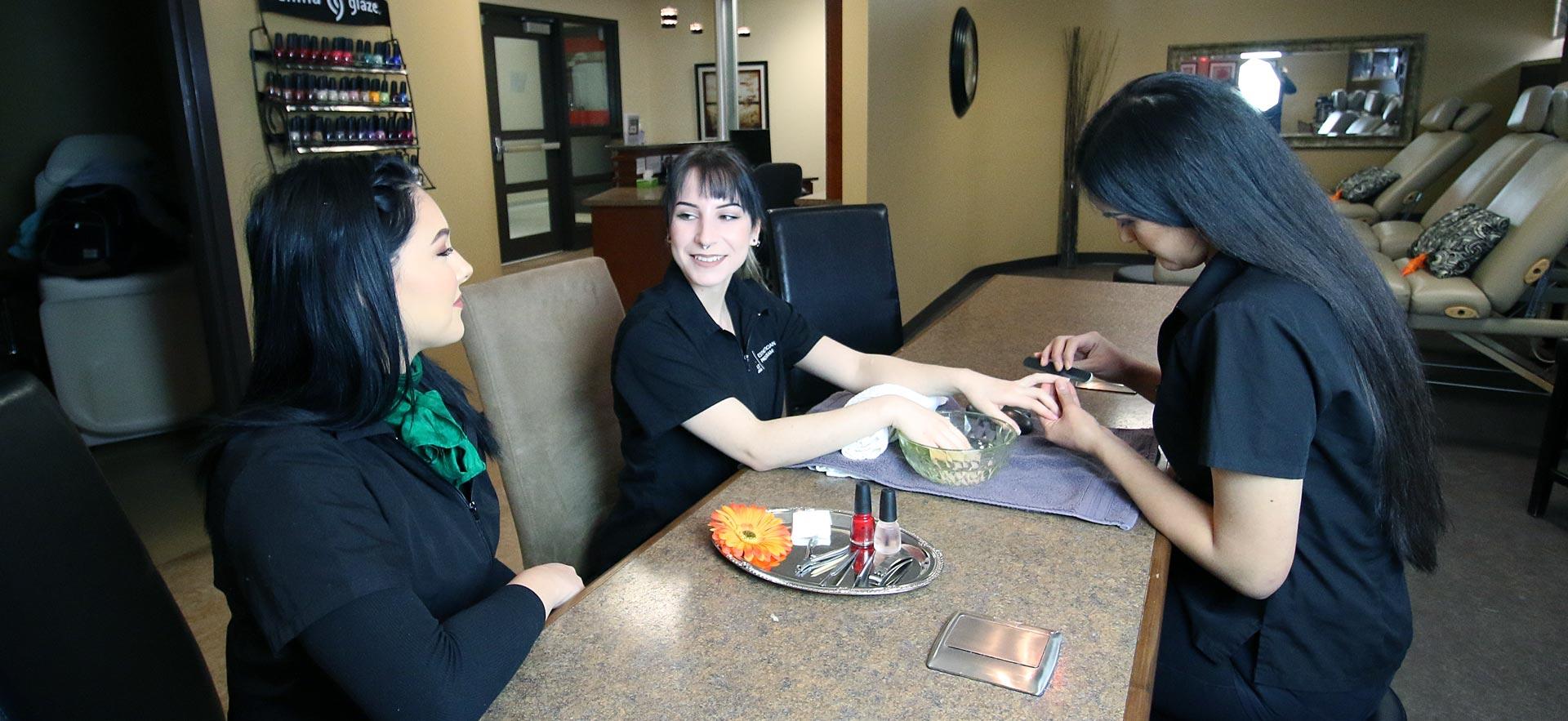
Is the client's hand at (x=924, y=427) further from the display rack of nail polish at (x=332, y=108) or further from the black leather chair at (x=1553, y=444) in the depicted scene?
the display rack of nail polish at (x=332, y=108)

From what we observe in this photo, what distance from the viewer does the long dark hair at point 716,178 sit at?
1.59m

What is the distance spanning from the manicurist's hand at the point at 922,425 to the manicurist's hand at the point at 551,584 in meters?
0.53

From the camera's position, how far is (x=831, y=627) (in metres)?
1.00

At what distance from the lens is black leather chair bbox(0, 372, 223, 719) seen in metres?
0.72

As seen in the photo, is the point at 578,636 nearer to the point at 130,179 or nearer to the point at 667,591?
the point at 667,591

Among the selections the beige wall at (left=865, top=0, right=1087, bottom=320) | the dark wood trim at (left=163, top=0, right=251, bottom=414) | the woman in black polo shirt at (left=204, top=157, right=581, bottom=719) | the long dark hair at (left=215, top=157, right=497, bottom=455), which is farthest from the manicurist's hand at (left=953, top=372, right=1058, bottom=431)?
the beige wall at (left=865, top=0, right=1087, bottom=320)

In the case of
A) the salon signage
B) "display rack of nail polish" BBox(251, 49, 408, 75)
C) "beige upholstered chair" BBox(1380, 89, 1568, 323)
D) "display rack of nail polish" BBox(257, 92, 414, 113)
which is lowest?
"beige upholstered chair" BBox(1380, 89, 1568, 323)

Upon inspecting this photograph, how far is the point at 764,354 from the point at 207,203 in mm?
2395

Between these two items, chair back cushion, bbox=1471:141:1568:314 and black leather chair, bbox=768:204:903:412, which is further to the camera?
chair back cushion, bbox=1471:141:1568:314

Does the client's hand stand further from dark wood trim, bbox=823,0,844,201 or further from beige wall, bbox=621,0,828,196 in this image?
beige wall, bbox=621,0,828,196

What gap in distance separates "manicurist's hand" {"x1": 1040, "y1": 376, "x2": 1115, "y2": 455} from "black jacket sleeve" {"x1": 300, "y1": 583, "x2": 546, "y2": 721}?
Answer: 2.78 feet

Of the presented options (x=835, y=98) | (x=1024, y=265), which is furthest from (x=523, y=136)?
(x=1024, y=265)

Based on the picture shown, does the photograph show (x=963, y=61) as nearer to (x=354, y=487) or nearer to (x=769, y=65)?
(x=769, y=65)

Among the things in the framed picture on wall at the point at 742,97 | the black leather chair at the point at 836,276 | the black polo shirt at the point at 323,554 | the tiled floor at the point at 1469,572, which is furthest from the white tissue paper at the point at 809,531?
the framed picture on wall at the point at 742,97
